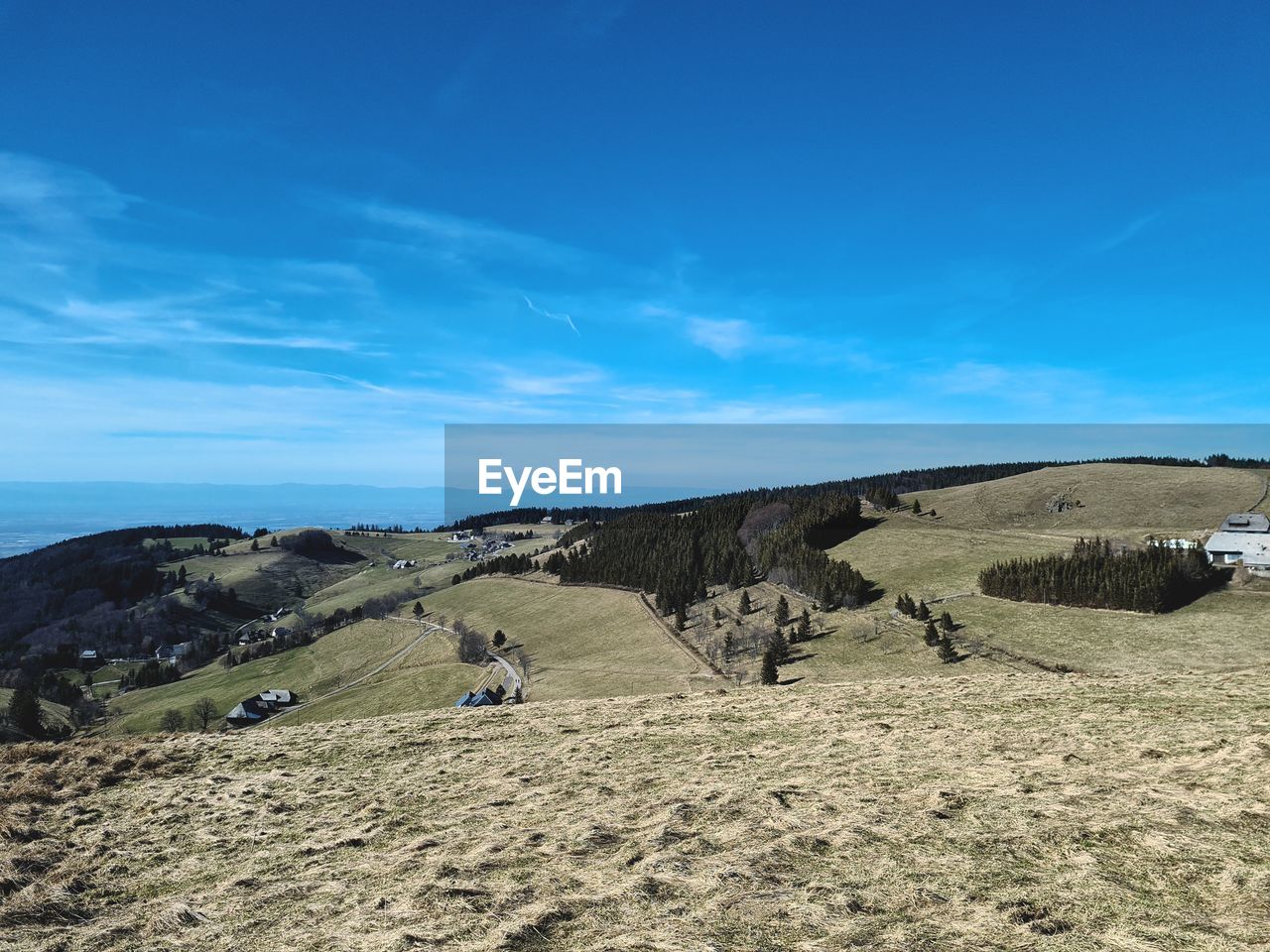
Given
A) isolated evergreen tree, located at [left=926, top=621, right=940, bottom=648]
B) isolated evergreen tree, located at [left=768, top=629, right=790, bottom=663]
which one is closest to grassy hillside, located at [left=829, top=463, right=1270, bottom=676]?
isolated evergreen tree, located at [left=926, top=621, right=940, bottom=648]

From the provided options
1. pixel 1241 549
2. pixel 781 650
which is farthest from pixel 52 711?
A: pixel 1241 549

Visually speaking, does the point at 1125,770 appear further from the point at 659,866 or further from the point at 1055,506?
the point at 1055,506

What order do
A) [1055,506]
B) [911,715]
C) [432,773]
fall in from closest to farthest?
[432,773], [911,715], [1055,506]

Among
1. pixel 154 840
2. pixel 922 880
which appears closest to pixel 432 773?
pixel 154 840

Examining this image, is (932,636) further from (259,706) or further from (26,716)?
(26,716)

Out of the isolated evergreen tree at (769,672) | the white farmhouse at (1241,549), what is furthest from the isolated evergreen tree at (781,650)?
the white farmhouse at (1241,549)

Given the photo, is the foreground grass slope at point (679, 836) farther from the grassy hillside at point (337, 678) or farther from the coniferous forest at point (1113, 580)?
the grassy hillside at point (337, 678)
